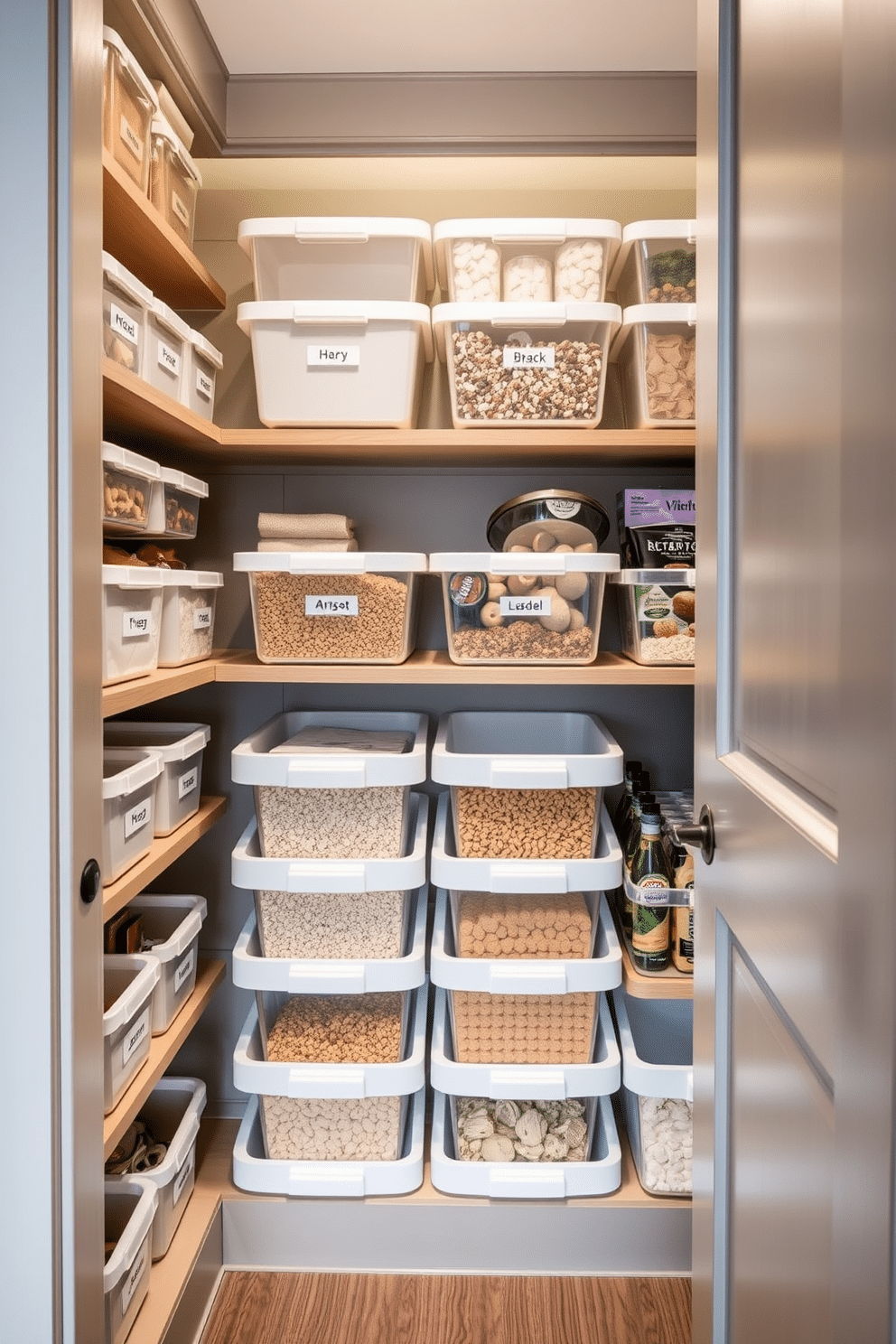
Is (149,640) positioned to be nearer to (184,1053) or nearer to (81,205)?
(81,205)

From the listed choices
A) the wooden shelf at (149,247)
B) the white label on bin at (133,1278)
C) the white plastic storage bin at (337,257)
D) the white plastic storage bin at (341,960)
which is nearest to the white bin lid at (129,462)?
the wooden shelf at (149,247)

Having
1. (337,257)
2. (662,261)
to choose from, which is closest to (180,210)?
(337,257)

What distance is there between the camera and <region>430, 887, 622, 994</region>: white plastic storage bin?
5.74ft

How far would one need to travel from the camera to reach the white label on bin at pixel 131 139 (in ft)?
4.66

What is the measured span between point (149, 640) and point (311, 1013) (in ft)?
2.60

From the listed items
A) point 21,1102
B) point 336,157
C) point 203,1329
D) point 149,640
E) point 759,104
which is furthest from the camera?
point 336,157

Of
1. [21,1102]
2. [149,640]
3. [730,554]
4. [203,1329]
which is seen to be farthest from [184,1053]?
[730,554]

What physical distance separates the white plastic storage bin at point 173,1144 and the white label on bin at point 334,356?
1.27 meters

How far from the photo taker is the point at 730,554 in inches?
40.0

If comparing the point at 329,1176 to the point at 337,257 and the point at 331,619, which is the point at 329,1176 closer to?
the point at 331,619

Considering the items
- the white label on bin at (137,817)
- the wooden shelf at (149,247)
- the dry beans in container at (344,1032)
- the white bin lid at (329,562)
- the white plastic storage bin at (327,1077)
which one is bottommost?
the white plastic storage bin at (327,1077)

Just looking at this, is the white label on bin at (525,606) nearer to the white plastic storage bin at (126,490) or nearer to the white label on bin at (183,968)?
the white plastic storage bin at (126,490)

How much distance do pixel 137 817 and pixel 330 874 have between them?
39cm

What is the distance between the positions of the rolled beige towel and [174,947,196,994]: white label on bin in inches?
30.7
